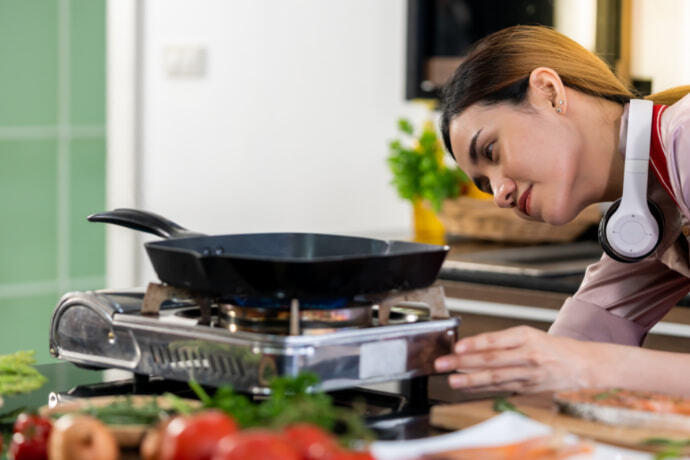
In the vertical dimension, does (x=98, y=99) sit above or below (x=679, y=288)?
above

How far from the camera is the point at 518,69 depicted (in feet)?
5.63

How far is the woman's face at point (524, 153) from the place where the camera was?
1687 millimetres

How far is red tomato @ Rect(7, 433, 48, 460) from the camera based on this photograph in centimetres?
101

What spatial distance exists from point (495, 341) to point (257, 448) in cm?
56

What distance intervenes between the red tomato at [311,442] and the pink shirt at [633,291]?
95 cm

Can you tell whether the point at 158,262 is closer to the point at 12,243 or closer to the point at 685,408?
the point at 685,408

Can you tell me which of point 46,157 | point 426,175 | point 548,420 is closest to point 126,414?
point 548,420

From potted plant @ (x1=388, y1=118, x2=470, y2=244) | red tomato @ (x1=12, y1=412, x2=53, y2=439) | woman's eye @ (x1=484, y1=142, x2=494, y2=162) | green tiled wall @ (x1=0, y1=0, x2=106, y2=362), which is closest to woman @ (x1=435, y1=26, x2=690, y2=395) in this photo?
woman's eye @ (x1=484, y1=142, x2=494, y2=162)

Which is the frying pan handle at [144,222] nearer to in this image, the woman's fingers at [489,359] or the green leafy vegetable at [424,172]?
the woman's fingers at [489,359]

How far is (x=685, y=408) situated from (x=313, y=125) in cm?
295

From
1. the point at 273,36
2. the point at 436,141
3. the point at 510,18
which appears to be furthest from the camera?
the point at 273,36

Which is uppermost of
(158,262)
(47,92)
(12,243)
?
(47,92)

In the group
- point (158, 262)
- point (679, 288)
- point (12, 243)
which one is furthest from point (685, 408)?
point (12, 243)

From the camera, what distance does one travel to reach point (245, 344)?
1200 millimetres
